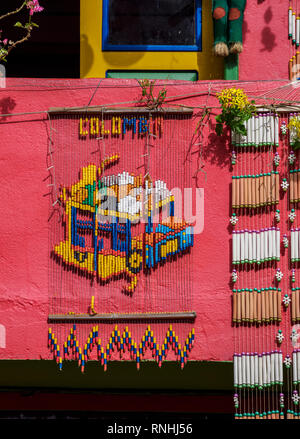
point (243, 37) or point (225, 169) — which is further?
point (243, 37)

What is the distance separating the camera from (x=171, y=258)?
4566 millimetres

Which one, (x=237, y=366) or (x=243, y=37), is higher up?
(x=243, y=37)

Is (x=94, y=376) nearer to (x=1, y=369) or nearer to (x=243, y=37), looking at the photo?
(x=1, y=369)

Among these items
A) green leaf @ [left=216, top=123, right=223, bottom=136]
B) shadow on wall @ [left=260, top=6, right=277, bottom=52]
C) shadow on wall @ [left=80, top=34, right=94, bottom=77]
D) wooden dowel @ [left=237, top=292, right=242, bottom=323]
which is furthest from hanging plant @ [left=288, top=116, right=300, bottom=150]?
shadow on wall @ [left=80, top=34, right=94, bottom=77]

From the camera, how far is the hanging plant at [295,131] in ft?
14.7

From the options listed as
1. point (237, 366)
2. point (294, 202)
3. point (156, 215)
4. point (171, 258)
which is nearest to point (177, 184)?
point (156, 215)

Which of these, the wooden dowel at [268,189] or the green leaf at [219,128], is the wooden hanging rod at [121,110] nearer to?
the green leaf at [219,128]

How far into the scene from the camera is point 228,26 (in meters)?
5.18

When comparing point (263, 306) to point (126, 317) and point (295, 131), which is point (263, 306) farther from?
point (295, 131)

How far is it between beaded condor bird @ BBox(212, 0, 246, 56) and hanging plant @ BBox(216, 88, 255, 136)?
0.89 m

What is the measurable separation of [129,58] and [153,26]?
0.43m

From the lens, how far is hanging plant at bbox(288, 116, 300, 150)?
447 cm

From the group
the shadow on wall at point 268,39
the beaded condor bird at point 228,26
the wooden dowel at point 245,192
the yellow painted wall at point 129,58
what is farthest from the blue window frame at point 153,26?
the wooden dowel at point 245,192
